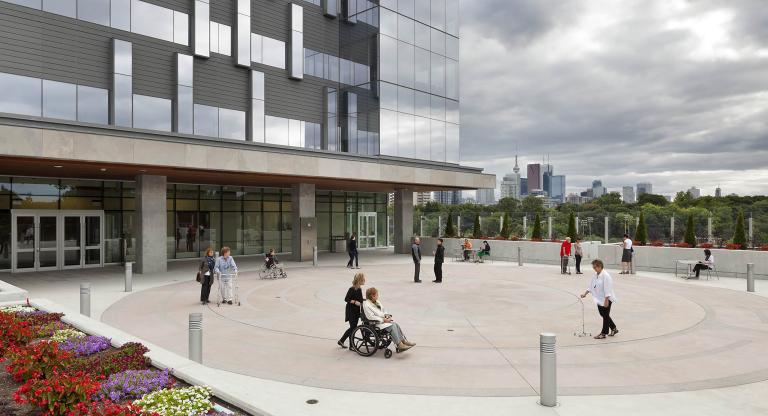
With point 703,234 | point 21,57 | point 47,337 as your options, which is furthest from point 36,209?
point 703,234

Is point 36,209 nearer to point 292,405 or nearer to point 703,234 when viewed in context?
point 292,405

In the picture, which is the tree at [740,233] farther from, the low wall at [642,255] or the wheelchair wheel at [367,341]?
the wheelchair wheel at [367,341]

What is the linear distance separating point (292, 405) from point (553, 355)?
12.8ft

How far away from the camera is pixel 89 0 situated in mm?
25547

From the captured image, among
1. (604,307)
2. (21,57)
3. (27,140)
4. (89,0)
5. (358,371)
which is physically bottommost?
(358,371)

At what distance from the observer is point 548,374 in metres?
7.46

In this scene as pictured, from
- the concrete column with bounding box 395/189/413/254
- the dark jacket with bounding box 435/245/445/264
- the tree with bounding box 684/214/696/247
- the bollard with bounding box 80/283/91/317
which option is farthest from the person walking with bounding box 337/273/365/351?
the concrete column with bounding box 395/189/413/254

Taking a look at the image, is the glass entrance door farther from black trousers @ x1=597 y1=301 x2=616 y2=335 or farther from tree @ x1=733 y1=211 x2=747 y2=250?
black trousers @ x1=597 y1=301 x2=616 y2=335

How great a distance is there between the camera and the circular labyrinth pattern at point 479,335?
8.74 m

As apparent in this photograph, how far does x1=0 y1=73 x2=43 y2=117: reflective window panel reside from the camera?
23031 millimetres

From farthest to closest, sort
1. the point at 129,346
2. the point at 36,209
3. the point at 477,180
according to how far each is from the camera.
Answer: the point at 477,180 → the point at 36,209 → the point at 129,346

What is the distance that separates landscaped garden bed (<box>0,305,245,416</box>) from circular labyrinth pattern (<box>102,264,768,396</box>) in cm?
169

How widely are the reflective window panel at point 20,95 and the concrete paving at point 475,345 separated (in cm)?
883

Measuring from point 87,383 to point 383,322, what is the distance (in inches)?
212
